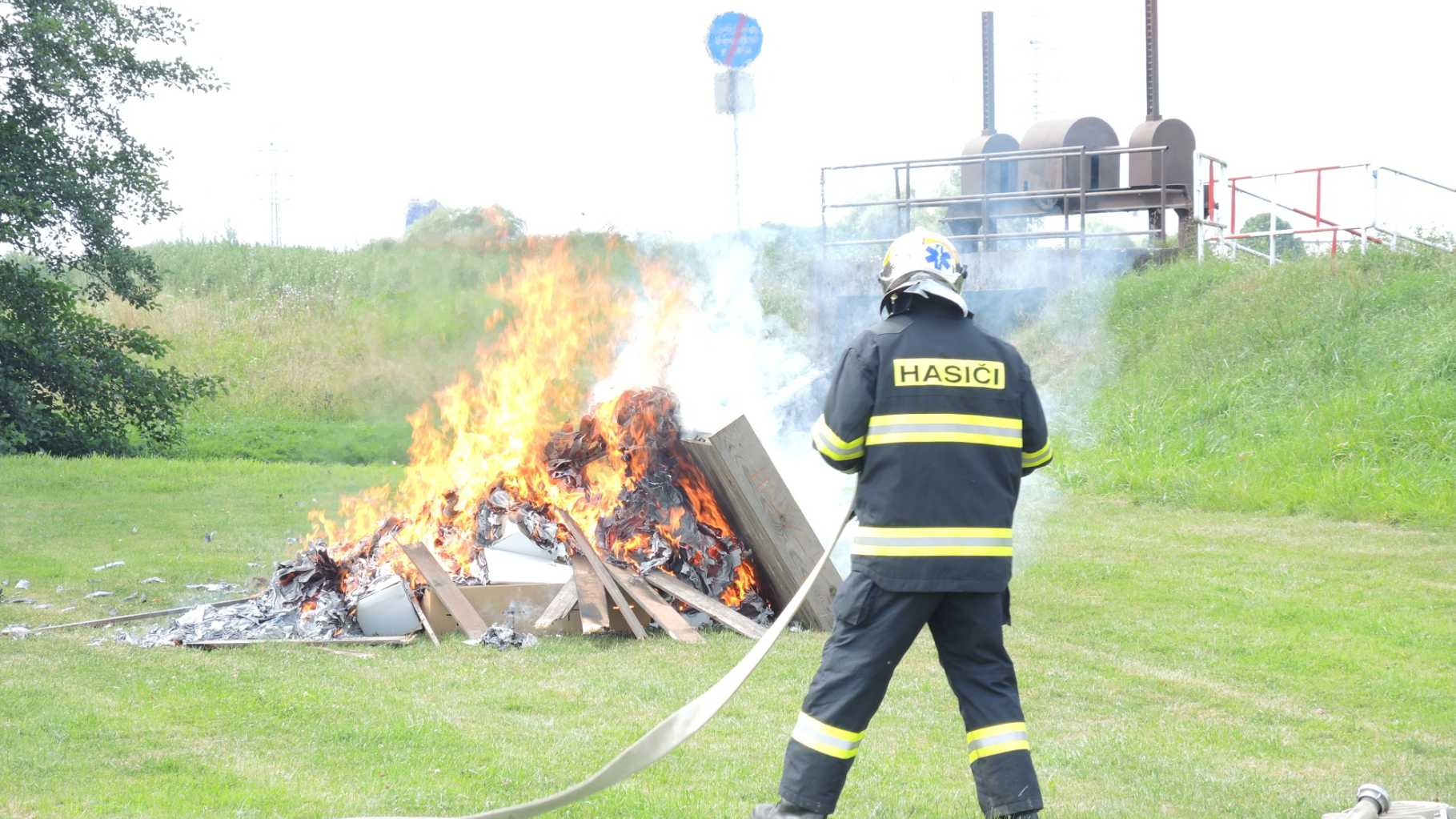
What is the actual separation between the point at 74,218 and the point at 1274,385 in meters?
14.4

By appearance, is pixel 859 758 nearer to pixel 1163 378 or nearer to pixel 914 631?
pixel 914 631

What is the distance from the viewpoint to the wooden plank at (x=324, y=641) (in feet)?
25.6

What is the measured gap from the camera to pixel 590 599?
8242mm

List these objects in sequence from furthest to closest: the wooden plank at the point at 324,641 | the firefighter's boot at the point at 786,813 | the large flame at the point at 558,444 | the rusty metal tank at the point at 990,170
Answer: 1. the rusty metal tank at the point at 990,170
2. the large flame at the point at 558,444
3. the wooden plank at the point at 324,641
4. the firefighter's boot at the point at 786,813

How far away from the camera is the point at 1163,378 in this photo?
57.1ft

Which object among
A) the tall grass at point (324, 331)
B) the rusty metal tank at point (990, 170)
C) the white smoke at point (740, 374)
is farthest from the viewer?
the rusty metal tank at point (990, 170)

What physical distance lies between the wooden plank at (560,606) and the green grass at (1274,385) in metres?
7.66

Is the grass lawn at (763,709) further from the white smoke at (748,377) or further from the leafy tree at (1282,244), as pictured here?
the leafy tree at (1282,244)

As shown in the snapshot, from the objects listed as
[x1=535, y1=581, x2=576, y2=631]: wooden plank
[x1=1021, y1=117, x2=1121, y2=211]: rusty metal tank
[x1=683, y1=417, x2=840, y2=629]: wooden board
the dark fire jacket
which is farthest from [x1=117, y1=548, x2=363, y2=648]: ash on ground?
[x1=1021, y1=117, x2=1121, y2=211]: rusty metal tank

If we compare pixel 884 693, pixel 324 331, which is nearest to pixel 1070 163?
pixel 324 331

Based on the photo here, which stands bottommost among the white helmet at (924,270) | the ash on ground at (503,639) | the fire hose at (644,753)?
the ash on ground at (503,639)

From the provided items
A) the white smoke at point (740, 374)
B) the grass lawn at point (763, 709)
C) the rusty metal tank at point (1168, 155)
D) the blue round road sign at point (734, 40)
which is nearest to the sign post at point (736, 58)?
the blue round road sign at point (734, 40)

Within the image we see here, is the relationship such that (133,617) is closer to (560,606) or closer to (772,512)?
(560,606)

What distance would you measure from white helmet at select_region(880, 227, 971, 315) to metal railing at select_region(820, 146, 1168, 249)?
14.6 meters
